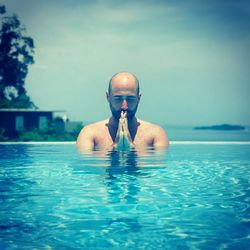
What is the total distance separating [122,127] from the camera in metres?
10.0

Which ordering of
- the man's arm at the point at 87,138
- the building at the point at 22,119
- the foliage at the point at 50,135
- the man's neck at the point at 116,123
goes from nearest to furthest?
the man's arm at the point at 87,138
the man's neck at the point at 116,123
the foliage at the point at 50,135
the building at the point at 22,119

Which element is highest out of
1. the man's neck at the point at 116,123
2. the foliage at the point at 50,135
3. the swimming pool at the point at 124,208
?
the man's neck at the point at 116,123

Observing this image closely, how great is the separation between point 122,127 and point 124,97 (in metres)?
0.84

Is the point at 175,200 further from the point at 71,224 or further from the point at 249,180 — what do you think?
the point at 249,180

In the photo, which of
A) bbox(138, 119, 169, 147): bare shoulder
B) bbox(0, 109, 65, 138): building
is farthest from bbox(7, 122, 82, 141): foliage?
bbox(138, 119, 169, 147): bare shoulder

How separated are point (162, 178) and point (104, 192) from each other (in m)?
1.57

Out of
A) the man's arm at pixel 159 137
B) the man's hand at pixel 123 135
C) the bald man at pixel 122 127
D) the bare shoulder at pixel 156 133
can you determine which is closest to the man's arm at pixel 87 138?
the bald man at pixel 122 127

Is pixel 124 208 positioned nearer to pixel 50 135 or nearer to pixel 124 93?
pixel 124 93

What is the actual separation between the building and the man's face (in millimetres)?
19204

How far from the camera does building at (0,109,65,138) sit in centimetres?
2838

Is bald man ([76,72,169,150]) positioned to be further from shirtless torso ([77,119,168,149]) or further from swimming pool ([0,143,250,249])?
swimming pool ([0,143,250,249])

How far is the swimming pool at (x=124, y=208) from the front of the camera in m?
3.23

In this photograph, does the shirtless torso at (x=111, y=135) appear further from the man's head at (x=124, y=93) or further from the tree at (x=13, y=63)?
the tree at (x=13, y=63)

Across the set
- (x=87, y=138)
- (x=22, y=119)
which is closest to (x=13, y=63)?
(x=22, y=119)
